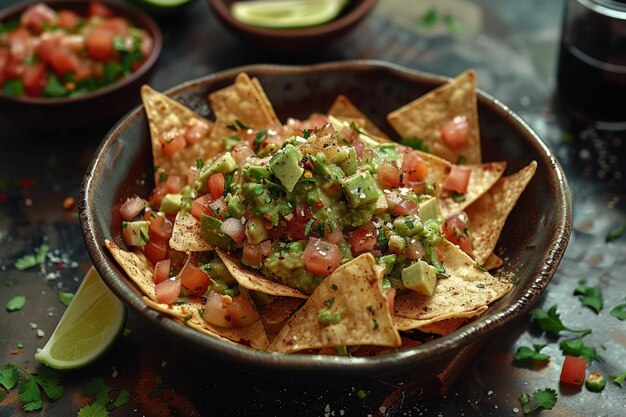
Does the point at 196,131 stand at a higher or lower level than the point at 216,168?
lower

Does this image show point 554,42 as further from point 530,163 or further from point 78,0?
point 78,0

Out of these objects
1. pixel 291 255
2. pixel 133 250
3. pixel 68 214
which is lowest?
pixel 68 214

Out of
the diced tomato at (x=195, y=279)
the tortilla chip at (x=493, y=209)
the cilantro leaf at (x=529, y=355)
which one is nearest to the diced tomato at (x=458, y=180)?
the tortilla chip at (x=493, y=209)

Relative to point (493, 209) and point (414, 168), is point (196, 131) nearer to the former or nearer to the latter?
point (414, 168)

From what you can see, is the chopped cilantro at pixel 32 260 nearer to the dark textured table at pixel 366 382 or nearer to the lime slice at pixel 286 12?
the dark textured table at pixel 366 382

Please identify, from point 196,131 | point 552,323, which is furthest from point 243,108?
point 552,323

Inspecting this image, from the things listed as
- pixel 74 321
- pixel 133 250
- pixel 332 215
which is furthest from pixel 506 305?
pixel 74 321
